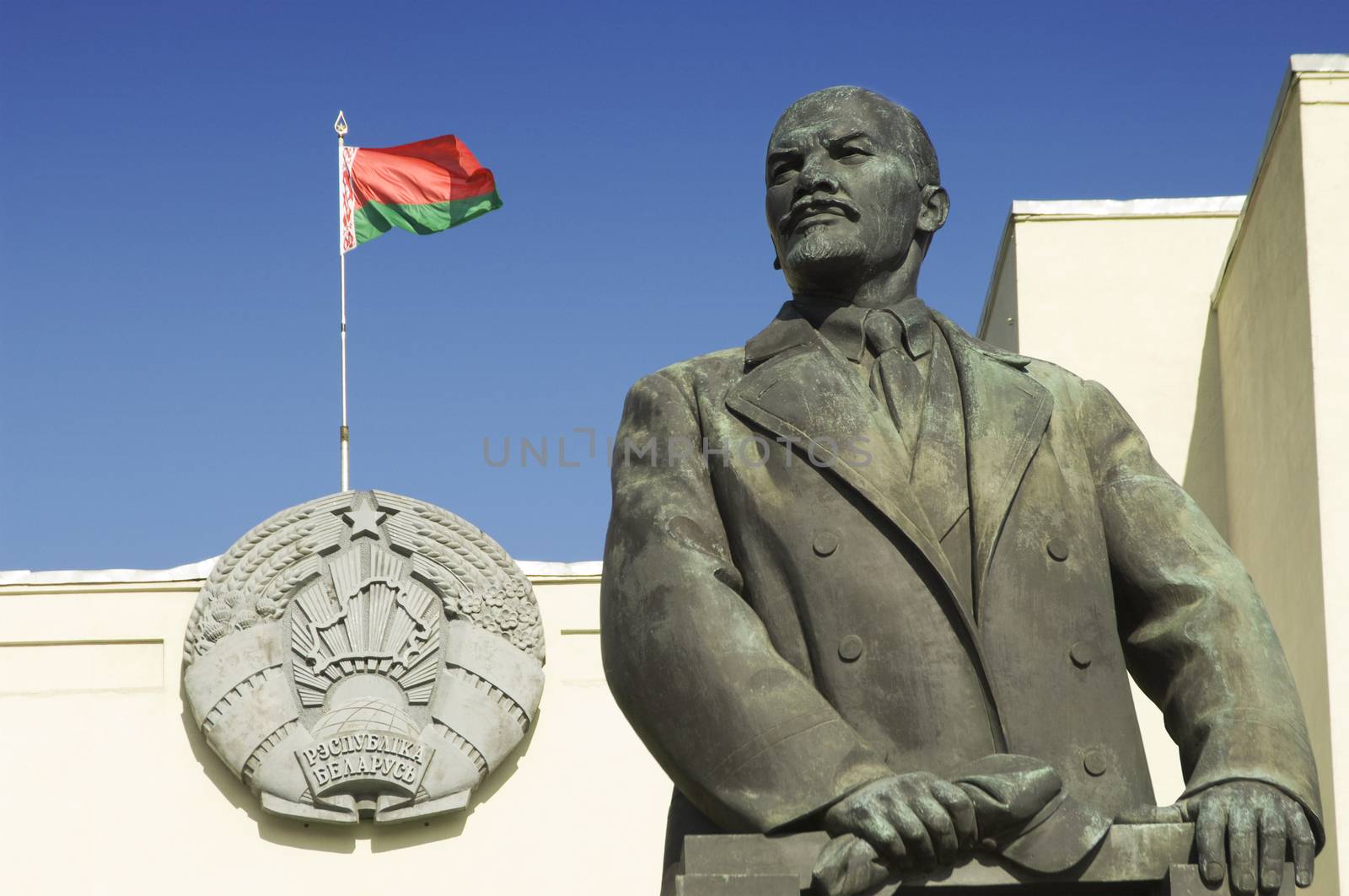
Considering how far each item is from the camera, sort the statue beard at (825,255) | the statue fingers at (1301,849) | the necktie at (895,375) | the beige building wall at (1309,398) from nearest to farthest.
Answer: the statue fingers at (1301,849) → the necktie at (895,375) → the statue beard at (825,255) → the beige building wall at (1309,398)

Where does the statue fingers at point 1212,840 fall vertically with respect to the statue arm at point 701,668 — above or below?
below

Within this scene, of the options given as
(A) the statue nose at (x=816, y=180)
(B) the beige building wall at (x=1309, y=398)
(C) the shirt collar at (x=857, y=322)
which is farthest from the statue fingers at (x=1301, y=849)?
(B) the beige building wall at (x=1309, y=398)

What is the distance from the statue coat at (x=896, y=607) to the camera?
3.53 meters

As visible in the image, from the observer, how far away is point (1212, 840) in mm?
3338

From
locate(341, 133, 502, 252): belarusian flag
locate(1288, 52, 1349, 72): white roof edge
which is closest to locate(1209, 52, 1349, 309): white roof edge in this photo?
locate(1288, 52, 1349, 72): white roof edge

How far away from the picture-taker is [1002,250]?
12391 millimetres

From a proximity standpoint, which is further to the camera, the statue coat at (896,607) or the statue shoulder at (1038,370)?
the statue shoulder at (1038,370)

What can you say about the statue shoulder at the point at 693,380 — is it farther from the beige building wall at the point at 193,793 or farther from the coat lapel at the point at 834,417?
the beige building wall at the point at 193,793

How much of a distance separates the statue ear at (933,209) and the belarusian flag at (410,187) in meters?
8.50

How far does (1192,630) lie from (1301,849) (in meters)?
0.49

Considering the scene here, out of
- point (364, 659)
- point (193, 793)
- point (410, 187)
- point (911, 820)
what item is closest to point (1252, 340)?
point (364, 659)

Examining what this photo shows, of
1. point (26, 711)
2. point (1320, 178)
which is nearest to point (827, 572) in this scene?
point (1320, 178)

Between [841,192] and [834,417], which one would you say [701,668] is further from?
[841,192]

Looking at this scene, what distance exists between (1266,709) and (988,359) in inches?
34.1
